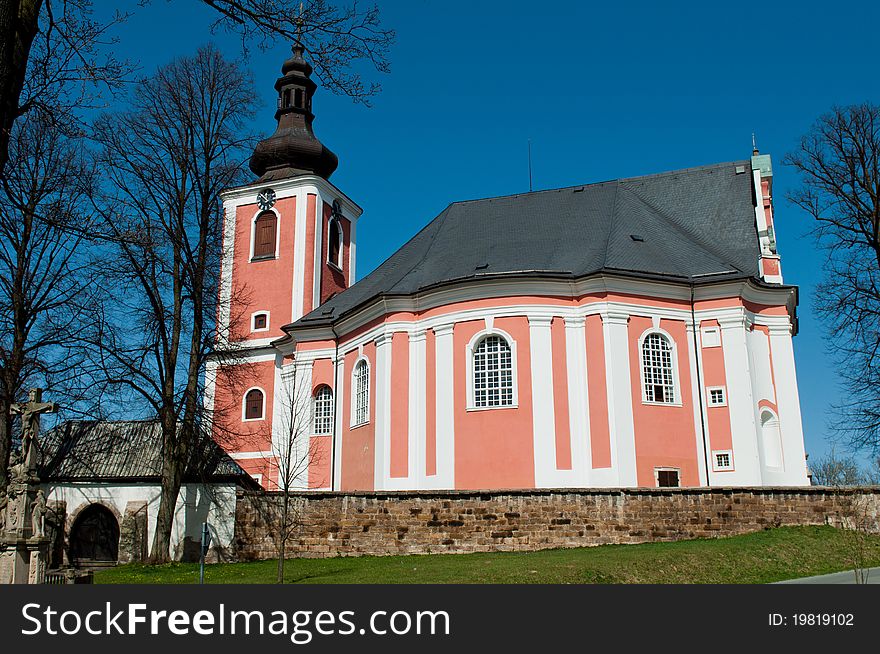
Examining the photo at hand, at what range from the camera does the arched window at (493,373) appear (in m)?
25.8

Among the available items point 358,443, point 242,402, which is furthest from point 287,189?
point 358,443

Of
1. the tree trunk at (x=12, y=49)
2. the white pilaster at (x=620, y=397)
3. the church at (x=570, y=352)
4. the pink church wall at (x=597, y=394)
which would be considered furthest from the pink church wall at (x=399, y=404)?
the tree trunk at (x=12, y=49)

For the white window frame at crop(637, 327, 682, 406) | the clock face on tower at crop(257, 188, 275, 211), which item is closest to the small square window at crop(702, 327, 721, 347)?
the white window frame at crop(637, 327, 682, 406)

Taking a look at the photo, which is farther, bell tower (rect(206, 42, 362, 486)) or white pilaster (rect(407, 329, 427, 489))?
bell tower (rect(206, 42, 362, 486))

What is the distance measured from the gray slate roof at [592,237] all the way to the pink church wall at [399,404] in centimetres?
175

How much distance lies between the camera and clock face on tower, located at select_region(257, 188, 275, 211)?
124 feet

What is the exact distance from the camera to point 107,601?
712cm

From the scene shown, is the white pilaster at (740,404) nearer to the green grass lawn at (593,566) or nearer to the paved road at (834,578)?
the green grass lawn at (593,566)

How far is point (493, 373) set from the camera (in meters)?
26.1

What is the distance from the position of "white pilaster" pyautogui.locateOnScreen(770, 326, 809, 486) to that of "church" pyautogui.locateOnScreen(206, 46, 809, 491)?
4 centimetres

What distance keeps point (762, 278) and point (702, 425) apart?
5.61 m

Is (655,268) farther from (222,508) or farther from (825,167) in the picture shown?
(222,508)

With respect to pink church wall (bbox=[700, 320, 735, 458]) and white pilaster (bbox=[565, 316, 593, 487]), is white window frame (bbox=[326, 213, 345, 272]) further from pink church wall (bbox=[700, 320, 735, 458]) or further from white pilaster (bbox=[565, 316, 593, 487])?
pink church wall (bbox=[700, 320, 735, 458])

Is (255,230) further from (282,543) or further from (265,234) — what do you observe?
(282,543)
